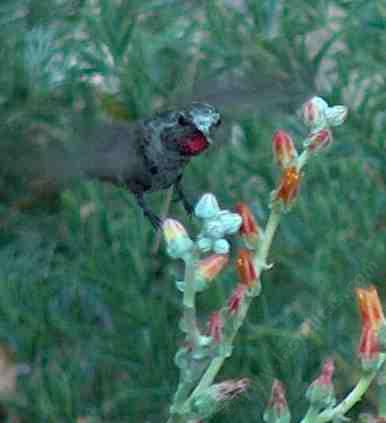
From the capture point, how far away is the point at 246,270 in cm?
133

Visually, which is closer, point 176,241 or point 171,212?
point 176,241

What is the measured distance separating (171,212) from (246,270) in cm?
70

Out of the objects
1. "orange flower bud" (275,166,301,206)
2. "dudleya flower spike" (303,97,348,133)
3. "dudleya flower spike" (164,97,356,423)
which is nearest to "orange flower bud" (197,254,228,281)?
"dudleya flower spike" (164,97,356,423)

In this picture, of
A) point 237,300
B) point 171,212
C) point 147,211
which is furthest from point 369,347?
point 171,212

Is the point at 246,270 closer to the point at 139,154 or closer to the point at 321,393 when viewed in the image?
the point at 321,393

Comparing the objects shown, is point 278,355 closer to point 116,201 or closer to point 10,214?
point 116,201

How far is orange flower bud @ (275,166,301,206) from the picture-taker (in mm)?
1362

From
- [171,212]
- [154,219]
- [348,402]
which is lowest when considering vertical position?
[171,212]

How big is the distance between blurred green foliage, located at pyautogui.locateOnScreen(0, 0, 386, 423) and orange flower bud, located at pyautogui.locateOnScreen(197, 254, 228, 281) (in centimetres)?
24

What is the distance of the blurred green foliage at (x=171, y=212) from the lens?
178cm

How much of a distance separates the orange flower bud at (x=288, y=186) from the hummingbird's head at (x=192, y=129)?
0.14m

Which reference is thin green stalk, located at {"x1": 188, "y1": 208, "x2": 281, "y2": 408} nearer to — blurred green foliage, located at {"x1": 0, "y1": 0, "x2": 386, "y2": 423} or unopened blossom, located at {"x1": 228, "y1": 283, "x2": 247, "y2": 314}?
unopened blossom, located at {"x1": 228, "y1": 283, "x2": 247, "y2": 314}

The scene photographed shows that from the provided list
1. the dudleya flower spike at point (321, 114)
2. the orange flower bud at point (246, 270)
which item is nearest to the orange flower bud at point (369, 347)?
the orange flower bud at point (246, 270)

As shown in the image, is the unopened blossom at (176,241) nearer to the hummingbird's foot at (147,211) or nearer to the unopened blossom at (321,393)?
the unopened blossom at (321,393)
